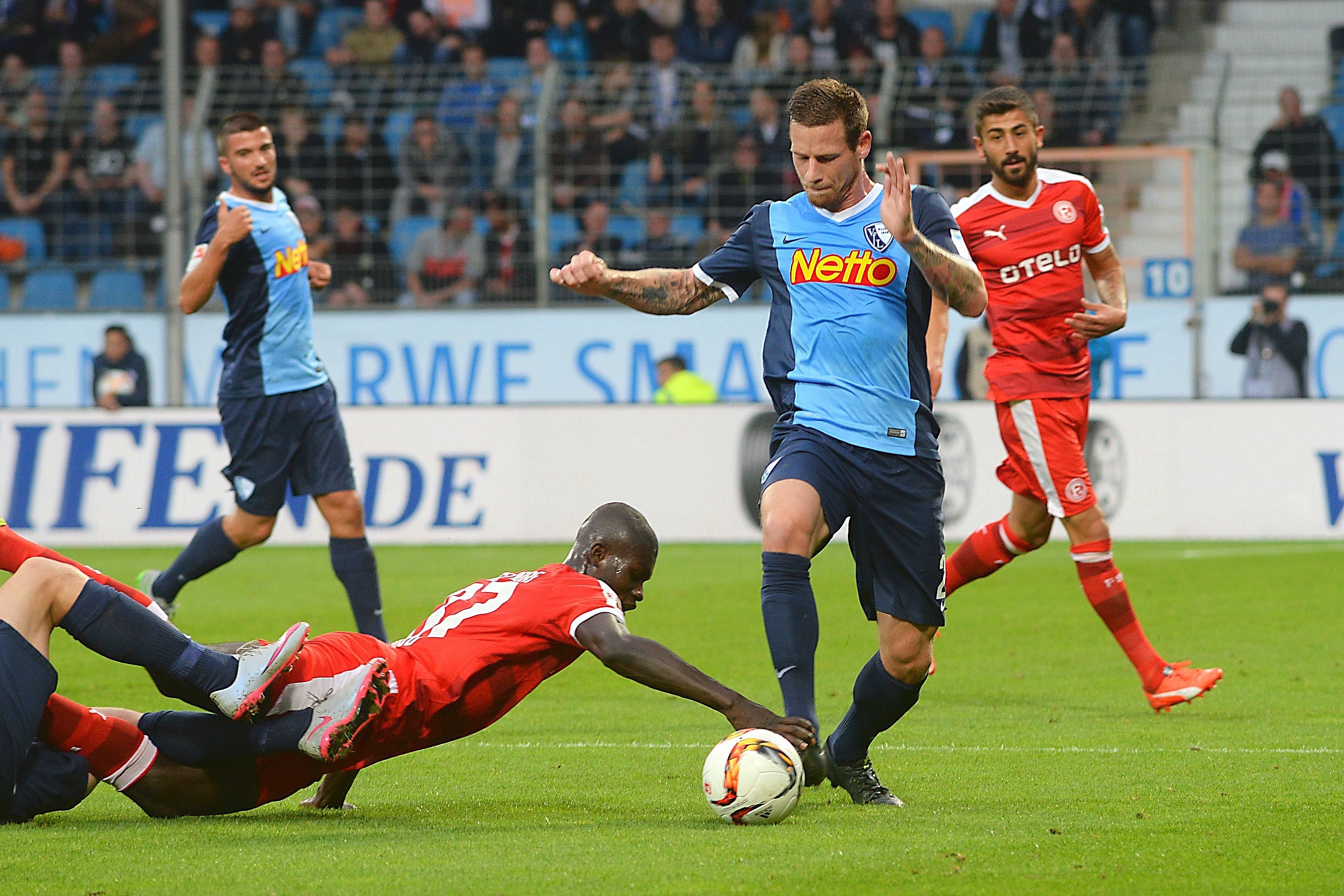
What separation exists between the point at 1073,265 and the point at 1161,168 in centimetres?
972

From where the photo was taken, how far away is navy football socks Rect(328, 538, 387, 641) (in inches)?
305

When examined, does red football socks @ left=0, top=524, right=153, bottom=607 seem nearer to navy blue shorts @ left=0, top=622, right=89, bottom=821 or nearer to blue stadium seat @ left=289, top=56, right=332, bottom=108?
navy blue shorts @ left=0, top=622, right=89, bottom=821

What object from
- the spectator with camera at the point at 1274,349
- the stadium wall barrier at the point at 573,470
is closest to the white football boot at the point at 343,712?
the stadium wall barrier at the point at 573,470

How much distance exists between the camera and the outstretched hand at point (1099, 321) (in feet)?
22.7

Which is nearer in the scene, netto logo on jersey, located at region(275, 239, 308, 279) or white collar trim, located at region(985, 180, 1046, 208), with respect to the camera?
white collar trim, located at region(985, 180, 1046, 208)

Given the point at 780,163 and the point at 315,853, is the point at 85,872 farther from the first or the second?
the point at 780,163

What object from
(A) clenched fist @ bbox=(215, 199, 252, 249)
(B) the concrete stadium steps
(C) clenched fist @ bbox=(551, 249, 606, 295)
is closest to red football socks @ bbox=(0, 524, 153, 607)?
(C) clenched fist @ bbox=(551, 249, 606, 295)

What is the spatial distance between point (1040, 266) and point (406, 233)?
32.7ft

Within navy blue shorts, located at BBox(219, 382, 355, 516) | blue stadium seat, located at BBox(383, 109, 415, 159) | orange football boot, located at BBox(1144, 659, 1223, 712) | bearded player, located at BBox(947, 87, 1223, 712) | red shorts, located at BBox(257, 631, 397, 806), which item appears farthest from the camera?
blue stadium seat, located at BBox(383, 109, 415, 159)

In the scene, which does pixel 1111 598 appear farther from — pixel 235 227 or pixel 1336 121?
pixel 1336 121

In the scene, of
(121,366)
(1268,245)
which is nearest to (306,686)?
(121,366)

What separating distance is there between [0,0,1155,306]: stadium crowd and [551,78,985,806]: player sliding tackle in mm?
10779

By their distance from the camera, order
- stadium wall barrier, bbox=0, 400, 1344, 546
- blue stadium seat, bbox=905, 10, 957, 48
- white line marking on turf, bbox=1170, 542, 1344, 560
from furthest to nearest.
Result: 1. blue stadium seat, bbox=905, 10, 957, 48
2. stadium wall barrier, bbox=0, 400, 1344, 546
3. white line marking on turf, bbox=1170, 542, 1344, 560

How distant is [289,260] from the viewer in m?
7.99
